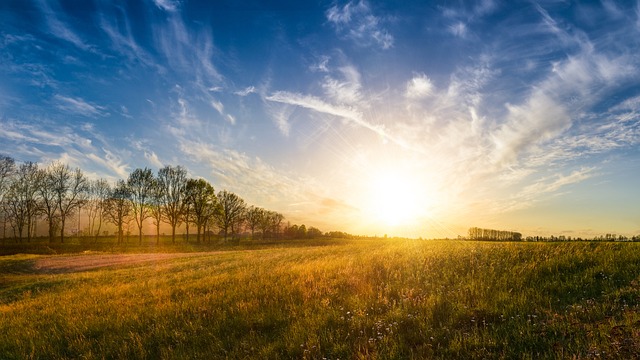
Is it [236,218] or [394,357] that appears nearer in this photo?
[394,357]

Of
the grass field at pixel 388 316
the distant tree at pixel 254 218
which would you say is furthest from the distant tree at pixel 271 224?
the grass field at pixel 388 316

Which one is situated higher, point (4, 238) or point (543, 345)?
point (543, 345)

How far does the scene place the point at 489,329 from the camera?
199 inches

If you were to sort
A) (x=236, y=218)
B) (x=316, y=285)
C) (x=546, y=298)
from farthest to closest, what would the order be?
(x=236, y=218) → (x=316, y=285) → (x=546, y=298)

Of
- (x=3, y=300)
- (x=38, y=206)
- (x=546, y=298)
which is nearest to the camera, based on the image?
(x=546, y=298)

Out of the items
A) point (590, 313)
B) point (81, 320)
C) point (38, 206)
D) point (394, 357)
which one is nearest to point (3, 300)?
point (81, 320)

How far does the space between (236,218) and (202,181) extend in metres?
16.8

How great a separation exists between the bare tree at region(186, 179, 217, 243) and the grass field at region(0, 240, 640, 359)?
59.3m

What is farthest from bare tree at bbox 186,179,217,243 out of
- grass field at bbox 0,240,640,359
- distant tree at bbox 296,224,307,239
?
grass field at bbox 0,240,640,359

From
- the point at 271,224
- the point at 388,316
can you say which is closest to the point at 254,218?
the point at 271,224

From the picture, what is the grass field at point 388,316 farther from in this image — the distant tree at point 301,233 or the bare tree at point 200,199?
the distant tree at point 301,233

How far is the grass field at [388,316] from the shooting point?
15.1 feet

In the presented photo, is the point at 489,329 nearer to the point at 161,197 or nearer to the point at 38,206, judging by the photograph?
the point at 161,197

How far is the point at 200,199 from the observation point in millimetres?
67812
